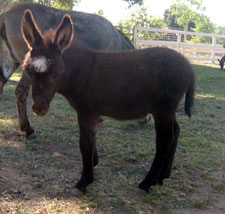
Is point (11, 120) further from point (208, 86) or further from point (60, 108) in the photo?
point (208, 86)

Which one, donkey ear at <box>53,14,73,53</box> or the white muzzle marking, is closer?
the white muzzle marking

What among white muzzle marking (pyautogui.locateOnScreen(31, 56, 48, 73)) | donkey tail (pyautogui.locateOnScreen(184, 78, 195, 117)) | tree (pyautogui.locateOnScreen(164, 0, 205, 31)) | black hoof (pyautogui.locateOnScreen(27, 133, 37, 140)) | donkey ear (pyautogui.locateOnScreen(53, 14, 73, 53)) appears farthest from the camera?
tree (pyautogui.locateOnScreen(164, 0, 205, 31))

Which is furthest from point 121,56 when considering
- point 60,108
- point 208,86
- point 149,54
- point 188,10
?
point 188,10

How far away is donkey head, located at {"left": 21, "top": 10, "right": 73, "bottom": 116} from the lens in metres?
2.86

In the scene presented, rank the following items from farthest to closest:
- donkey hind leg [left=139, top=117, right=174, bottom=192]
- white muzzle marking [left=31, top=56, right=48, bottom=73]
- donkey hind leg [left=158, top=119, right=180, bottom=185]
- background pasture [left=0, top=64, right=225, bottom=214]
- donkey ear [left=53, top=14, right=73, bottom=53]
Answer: donkey hind leg [left=158, top=119, right=180, bottom=185] → donkey hind leg [left=139, top=117, right=174, bottom=192] → background pasture [left=0, top=64, right=225, bottom=214] → donkey ear [left=53, top=14, right=73, bottom=53] → white muzzle marking [left=31, top=56, right=48, bottom=73]

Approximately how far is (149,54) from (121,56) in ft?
1.10

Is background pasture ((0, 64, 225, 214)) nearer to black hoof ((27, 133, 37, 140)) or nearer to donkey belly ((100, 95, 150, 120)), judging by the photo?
black hoof ((27, 133, 37, 140))

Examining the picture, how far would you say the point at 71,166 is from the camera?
402 centimetres

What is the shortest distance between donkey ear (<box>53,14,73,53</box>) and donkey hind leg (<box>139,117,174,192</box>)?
1.27 metres

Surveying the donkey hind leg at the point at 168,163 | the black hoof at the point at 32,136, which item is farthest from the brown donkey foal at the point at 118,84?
the black hoof at the point at 32,136

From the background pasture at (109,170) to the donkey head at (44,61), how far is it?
983mm

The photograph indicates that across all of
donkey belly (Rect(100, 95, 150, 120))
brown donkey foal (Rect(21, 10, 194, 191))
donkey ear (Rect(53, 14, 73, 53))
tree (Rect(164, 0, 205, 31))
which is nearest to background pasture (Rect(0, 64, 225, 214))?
brown donkey foal (Rect(21, 10, 194, 191))

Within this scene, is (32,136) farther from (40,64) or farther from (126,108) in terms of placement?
(40,64)

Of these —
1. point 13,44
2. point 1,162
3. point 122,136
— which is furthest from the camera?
point 122,136
